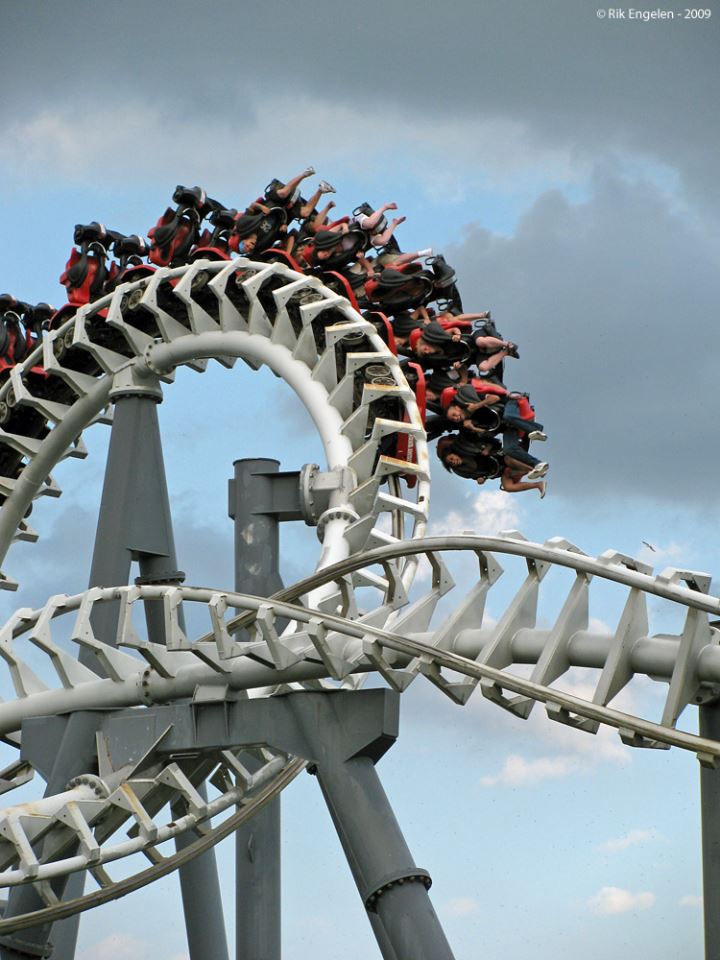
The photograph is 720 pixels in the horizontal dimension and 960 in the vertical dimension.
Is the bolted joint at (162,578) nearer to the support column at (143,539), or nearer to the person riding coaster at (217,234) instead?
the support column at (143,539)

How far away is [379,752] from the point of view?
9.66 meters

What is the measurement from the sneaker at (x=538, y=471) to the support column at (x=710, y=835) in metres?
6.06

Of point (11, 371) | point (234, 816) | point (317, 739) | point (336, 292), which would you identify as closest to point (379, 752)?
point (317, 739)

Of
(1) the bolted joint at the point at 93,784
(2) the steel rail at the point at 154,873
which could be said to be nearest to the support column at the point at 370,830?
(2) the steel rail at the point at 154,873

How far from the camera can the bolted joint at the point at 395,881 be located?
9242 mm

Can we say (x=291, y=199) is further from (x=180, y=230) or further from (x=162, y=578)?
(x=162, y=578)

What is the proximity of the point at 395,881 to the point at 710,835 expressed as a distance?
1.99 m

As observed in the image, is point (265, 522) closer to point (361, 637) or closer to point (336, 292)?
point (336, 292)

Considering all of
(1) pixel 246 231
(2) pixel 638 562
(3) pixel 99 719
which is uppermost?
(1) pixel 246 231

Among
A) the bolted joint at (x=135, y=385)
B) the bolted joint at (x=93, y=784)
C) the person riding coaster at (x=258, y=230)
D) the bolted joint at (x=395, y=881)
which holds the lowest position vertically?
the bolted joint at (x=395, y=881)

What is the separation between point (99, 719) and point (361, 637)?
2456mm

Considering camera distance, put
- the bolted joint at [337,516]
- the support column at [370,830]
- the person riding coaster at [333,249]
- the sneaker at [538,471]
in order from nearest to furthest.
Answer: the support column at [370,830] < the bolted joint at [337,516] < the sneaker at [538,471] < the person riding coaster at [333,249]

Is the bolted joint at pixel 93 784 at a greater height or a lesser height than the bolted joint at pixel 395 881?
greater

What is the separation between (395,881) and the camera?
9.24 meters
